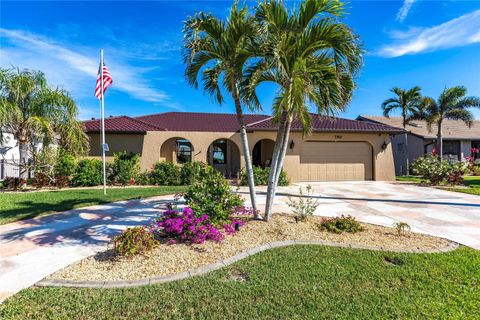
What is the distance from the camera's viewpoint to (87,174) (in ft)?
44.3

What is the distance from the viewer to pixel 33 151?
1227 cm

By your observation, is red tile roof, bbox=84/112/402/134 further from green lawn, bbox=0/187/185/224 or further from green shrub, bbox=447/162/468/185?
green lawn, bbox=0/187/185/224

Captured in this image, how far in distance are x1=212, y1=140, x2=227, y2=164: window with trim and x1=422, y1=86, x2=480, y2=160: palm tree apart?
57.3 ft

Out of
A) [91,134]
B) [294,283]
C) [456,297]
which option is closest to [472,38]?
[456,297]

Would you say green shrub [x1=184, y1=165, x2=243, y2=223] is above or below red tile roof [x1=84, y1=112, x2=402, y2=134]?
below

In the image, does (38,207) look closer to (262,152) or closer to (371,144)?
(262,152)

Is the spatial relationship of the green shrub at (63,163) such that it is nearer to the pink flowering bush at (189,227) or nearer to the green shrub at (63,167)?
the green shrub at (63,167)

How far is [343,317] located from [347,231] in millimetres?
3063

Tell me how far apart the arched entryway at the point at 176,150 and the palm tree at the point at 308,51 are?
45.4ft

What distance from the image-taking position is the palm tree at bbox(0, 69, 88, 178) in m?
11.2

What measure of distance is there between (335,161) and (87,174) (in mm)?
15357

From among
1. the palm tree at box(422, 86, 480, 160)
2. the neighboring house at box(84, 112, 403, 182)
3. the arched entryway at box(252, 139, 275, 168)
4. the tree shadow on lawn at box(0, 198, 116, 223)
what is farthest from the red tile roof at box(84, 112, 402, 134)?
the tree shadow on lawn at box(0, 198, 116, 223)

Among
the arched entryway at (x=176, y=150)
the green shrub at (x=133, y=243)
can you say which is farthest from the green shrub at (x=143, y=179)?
the green shrub at (x=133, y=243)

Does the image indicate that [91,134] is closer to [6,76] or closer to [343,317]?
[6,76]
